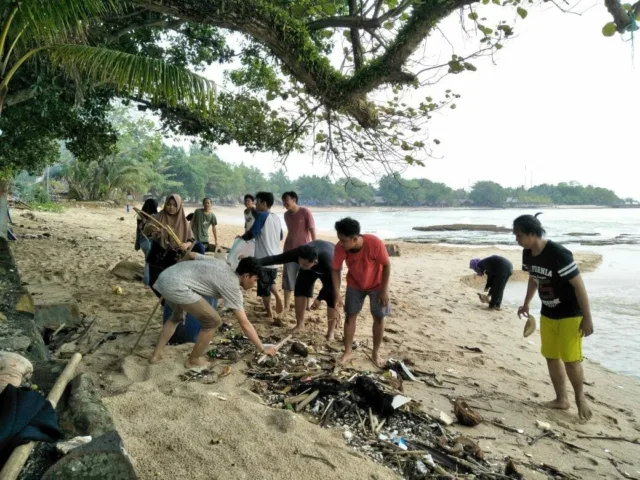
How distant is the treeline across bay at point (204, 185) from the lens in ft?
101

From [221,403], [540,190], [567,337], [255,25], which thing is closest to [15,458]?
[221,403]

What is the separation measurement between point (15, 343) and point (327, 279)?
3192 millimetres

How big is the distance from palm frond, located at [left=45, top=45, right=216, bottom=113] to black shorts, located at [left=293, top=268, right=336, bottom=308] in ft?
8.92

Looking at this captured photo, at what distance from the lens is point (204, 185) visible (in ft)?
195

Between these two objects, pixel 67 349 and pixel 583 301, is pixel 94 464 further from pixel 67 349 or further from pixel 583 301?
pixel 583 301

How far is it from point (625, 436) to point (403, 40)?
4.43 meters

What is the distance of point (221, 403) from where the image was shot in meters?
3.23

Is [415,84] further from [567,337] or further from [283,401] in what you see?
[283,401]

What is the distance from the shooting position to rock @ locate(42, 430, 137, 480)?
1634mm

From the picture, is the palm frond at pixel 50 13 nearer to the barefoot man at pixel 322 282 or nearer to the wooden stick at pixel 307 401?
the barefoot man at pixel 322 282

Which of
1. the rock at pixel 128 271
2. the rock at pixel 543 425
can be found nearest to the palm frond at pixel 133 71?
the rock at pixel 128 271

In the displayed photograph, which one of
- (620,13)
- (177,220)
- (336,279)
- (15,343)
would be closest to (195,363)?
(15,343)

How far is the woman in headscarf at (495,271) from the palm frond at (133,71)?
593 cm

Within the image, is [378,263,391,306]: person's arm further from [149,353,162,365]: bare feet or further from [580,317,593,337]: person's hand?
[149,353,162,365]: bare feet
